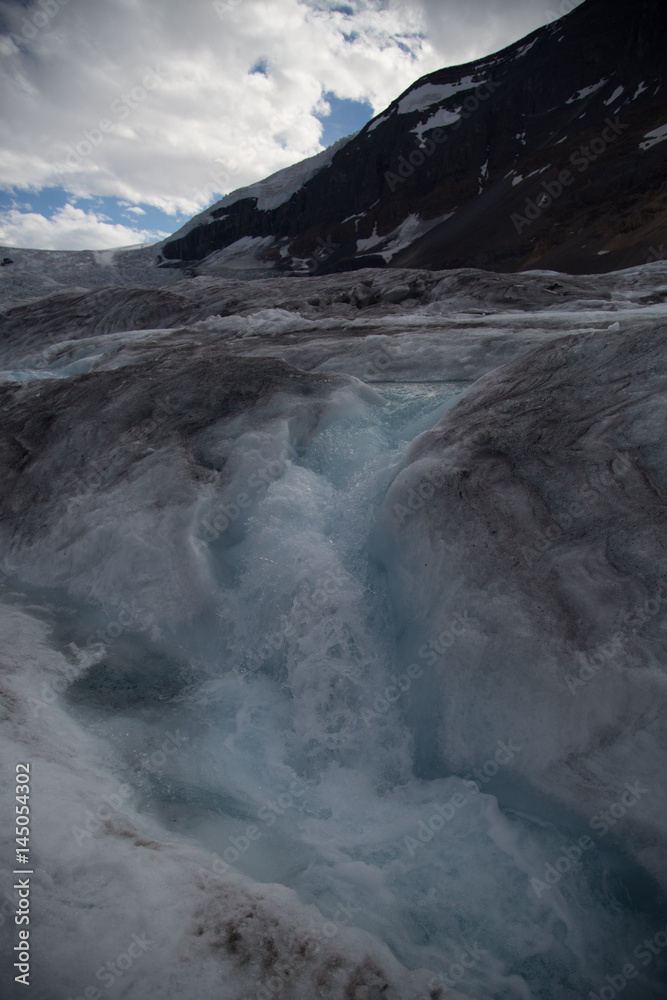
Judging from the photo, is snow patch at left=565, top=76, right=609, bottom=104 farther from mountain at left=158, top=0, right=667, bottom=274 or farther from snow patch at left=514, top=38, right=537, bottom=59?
snow patch at left=514, top=38, right=537, bottom=59

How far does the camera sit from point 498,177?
4788 centimetres

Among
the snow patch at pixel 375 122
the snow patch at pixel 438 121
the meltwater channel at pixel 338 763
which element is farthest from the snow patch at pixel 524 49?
the meltwater channel at pixel 338 763

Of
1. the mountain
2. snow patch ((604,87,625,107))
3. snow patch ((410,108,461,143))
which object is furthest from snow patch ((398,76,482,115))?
snow patch ((604,87,625,107))

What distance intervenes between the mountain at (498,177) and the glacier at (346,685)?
87.4ft

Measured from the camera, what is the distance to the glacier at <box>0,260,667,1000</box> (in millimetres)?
2734

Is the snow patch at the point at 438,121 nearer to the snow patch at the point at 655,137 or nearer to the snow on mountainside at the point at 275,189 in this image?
Answer: the snow on mountainside at the point at 275,189

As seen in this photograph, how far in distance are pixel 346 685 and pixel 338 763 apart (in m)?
0.58

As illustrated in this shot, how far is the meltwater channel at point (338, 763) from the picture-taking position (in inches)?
118

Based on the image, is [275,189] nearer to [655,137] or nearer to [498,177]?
[498,177]

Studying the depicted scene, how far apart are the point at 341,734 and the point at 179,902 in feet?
5.54

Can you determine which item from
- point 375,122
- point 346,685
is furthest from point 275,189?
point 346,685

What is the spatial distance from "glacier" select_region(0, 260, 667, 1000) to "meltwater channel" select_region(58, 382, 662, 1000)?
2 centimetres

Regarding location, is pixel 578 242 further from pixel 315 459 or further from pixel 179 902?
pixel 179 902

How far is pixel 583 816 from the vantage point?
130 inches
